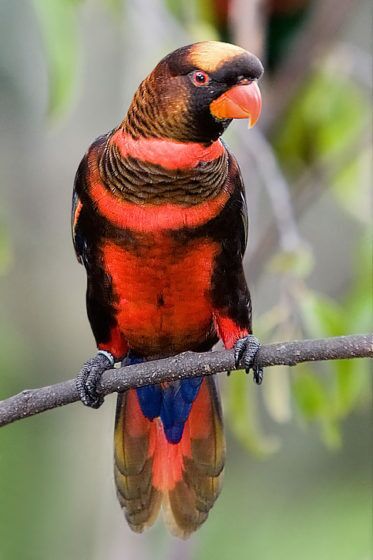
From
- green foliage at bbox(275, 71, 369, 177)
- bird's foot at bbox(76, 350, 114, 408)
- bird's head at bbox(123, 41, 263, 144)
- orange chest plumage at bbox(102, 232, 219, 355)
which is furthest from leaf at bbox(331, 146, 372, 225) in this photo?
bird's foot at bbox(76, 350, 114, 408)

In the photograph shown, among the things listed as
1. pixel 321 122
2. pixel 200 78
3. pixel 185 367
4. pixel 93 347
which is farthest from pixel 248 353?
pixel 93 347

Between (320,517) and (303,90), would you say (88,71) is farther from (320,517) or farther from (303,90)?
(320,517)

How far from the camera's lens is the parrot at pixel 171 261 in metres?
2.24

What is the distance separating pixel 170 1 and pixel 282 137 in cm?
82

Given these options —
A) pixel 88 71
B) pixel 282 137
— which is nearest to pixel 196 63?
pixel 282 137

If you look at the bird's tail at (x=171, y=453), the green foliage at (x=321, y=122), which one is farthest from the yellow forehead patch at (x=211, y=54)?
the green foliage at (x=321, y=122)

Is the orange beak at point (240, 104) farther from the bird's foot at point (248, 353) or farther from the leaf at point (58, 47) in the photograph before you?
the bird's foot at point (248, 353)

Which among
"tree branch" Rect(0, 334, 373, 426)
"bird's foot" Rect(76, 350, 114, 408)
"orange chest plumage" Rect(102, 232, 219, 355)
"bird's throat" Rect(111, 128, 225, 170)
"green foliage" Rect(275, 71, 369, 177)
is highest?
"green foliage" Rect(275, 71, 369, 177)

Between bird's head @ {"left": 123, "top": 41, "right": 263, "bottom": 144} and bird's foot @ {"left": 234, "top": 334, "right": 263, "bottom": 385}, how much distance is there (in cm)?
50

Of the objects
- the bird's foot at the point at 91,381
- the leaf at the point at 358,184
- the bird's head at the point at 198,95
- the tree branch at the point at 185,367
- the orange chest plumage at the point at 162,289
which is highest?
the leaf at the point at 358,184

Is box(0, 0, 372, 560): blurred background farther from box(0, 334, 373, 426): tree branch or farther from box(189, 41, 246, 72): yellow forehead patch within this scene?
box(0, 334, 373, 426): tree branch

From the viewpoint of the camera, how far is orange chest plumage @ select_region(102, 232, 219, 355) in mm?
2371

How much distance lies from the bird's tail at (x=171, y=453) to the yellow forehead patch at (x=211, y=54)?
3.01ft

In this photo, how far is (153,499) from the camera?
2.64m
